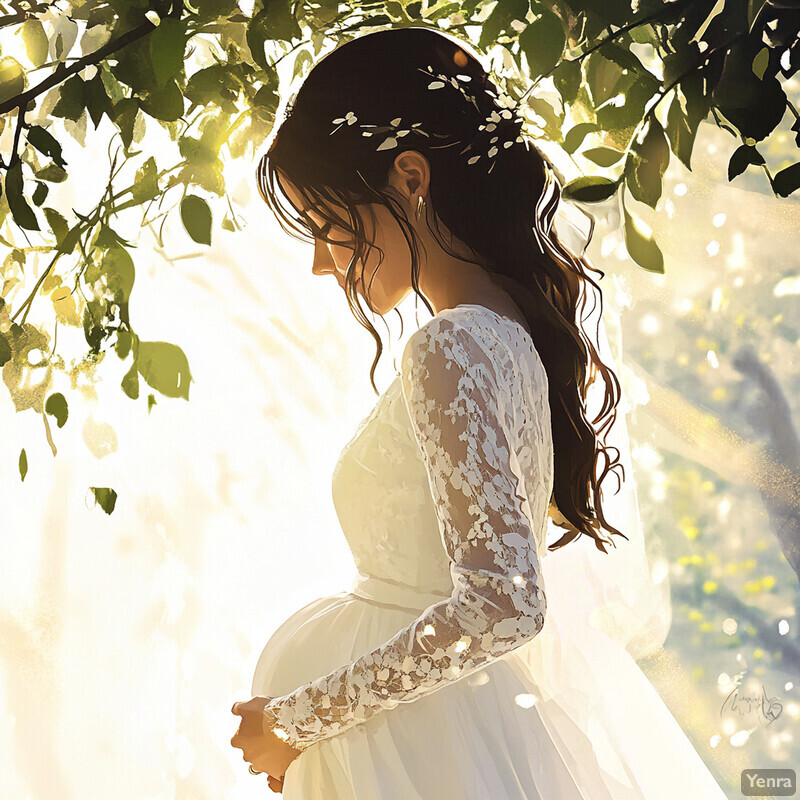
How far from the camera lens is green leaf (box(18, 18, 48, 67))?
90 centimetres

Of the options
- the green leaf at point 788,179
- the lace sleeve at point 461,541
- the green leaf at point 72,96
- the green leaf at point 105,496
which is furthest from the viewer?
the green leaf at point 105,496

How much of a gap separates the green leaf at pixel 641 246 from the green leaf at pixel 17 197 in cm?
59

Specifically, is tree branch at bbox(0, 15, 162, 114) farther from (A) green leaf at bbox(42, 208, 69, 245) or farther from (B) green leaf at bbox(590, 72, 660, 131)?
(B) green leaf at bbox(590, 72, 660, 131)

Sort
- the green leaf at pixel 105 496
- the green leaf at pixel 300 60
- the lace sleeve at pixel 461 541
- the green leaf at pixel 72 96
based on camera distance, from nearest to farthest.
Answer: the lace sleeve at pixel 461 541 → the green leaf at pixel 72 96 → the green leaf at pixel 105 496 → the green leaf at pixel 300 60

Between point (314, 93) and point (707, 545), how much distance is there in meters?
1.11

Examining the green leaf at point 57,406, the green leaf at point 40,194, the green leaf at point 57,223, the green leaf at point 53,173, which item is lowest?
the green leaf at point 57,406

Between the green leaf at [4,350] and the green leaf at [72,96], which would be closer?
the green leaf at [72,96]

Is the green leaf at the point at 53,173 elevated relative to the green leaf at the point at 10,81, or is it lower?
lower

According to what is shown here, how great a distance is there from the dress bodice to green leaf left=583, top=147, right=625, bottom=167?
19 cm

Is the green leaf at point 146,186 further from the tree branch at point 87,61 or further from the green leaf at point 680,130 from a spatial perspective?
the green leaf at point 680,130

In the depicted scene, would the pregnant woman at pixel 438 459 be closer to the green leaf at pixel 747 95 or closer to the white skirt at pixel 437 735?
the white skirt at pixel 437 735

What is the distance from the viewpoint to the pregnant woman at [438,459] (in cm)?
63
